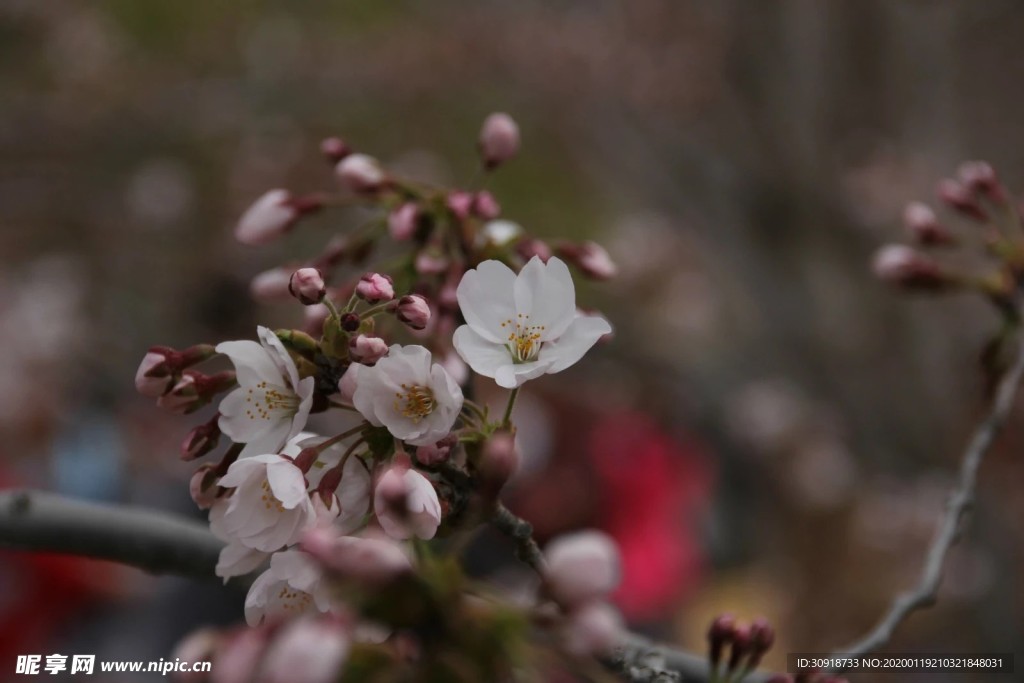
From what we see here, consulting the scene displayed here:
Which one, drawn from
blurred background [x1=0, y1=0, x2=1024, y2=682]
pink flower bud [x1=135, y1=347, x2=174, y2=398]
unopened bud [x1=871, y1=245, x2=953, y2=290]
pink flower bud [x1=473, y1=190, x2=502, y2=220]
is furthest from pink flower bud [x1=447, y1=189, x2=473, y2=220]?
blurred background [x1=0, y1=0, x2=1024, y2=682]

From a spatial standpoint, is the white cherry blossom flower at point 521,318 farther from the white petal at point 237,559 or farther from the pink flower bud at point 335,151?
the pink flower bud at point 335,151

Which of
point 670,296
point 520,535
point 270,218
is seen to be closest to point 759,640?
point 520,535

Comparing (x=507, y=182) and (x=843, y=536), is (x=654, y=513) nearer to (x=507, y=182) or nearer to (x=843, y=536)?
(x=843, y=536)

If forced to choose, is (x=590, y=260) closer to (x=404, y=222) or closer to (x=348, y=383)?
(x=404, y=222)

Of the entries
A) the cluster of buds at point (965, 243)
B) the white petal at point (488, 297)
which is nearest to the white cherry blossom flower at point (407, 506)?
the white petal at point (488, 297)

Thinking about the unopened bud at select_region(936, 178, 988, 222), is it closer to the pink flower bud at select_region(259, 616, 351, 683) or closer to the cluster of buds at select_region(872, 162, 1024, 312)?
the cluster of buds at select_region(872, 162, 1024, 312)
